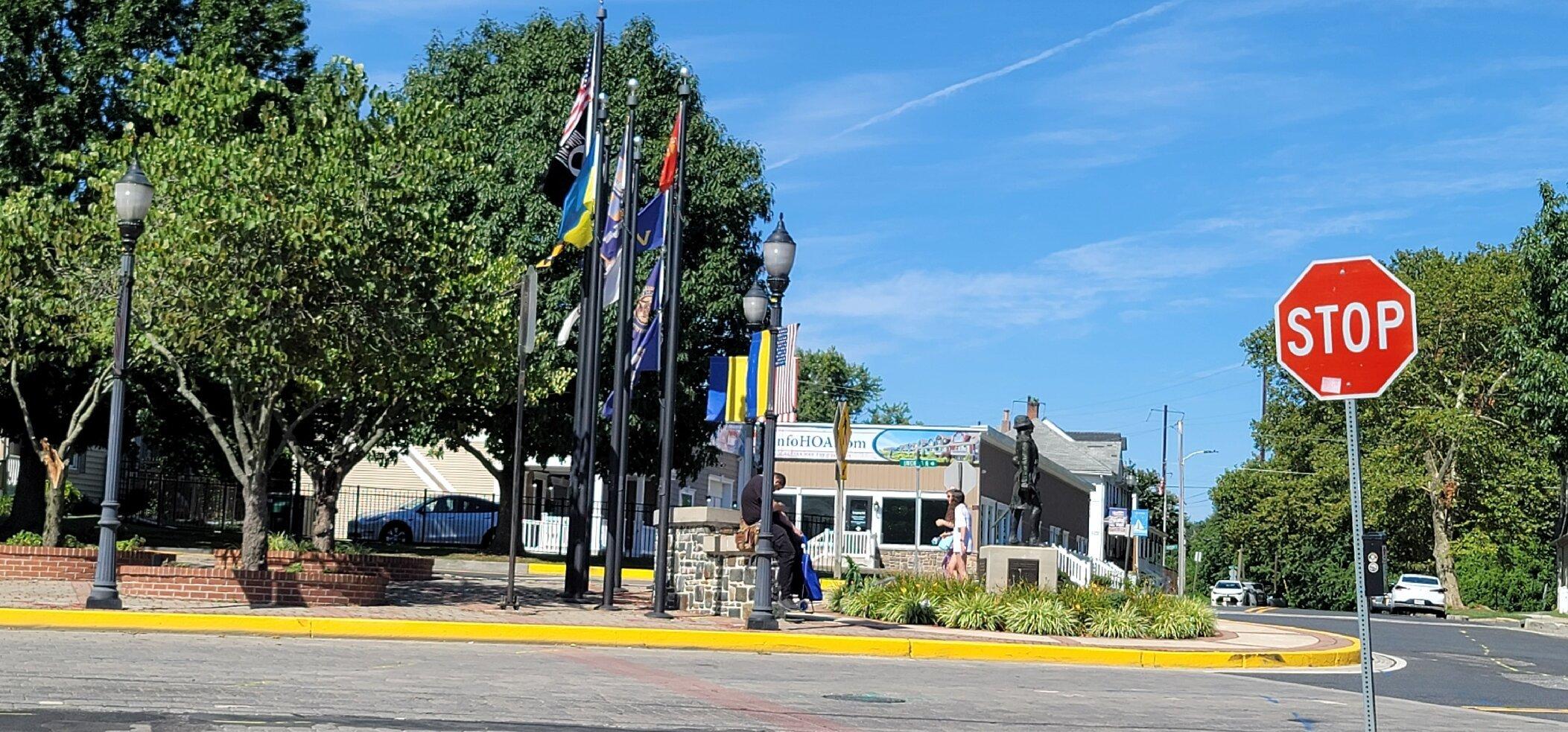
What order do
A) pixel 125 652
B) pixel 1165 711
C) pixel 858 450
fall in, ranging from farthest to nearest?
pixel 858 450 → pixel 125 652 → pixel 1165 711

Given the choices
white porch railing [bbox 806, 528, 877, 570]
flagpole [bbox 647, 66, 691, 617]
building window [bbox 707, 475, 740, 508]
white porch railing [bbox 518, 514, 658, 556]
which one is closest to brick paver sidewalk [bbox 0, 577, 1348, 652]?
flagpole [bbox 647, 66, 691, 617]

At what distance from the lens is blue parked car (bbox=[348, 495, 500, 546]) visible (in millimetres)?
45350

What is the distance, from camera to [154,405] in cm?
Answer: 3309

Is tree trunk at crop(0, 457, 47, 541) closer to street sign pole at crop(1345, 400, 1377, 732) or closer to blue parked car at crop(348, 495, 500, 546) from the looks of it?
blue parked car at crop(348, 495, 500, 546)

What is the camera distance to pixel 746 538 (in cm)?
1922

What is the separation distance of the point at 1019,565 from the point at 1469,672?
7.84 meters

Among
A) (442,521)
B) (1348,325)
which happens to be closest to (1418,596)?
(442,521)

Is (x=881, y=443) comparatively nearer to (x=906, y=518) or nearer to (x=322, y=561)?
(x=906, y=518)

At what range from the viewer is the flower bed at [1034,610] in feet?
64.1

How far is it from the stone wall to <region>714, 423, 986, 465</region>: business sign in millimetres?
28859

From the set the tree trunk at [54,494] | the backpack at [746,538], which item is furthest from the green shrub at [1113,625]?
the tree trunk at [54,494]

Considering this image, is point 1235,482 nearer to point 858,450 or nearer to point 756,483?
point 858,450

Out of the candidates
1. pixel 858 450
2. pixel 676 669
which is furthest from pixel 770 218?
pixel 676 669

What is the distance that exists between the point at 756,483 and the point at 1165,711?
28.9 feet
